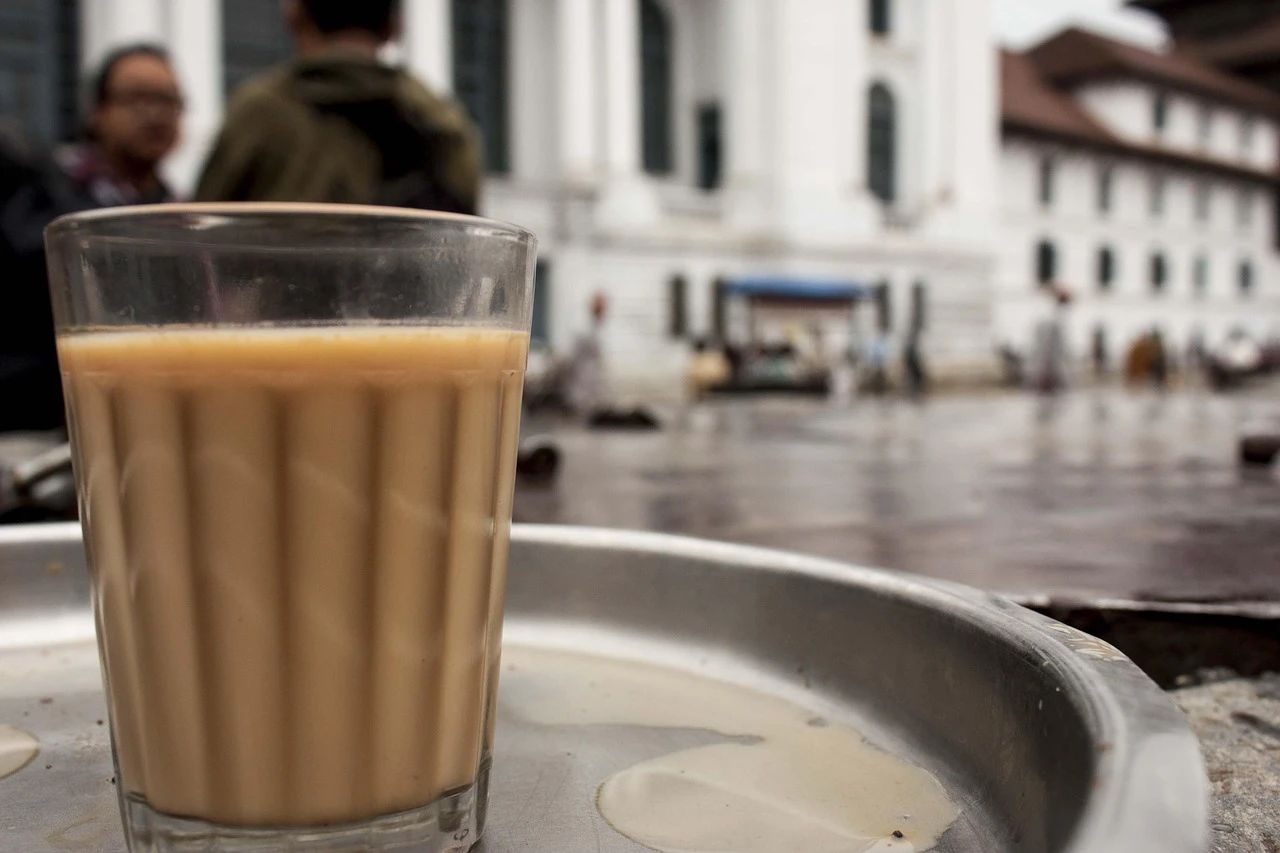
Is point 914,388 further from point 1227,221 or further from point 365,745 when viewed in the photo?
point 1227,221

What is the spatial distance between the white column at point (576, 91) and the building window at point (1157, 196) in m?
16.9

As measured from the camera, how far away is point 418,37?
43.5 ft

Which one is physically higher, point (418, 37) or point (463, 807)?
point (418, 37)

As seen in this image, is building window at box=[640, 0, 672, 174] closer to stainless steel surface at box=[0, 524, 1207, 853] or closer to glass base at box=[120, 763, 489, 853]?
stainless steel surface at box=[0, 524, 1207, 853]

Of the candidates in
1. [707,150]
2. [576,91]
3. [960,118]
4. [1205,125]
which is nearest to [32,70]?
[576,91]

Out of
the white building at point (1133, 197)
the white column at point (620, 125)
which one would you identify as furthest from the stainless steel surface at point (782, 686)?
the white building at point (1133, 197)

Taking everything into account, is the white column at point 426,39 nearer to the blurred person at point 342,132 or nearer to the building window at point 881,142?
the building window at point 881,142

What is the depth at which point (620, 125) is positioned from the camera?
47.8ft

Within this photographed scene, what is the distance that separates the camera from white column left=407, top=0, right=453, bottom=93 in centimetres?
1326

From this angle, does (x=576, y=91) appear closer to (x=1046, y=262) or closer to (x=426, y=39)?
(x=426, y=39)

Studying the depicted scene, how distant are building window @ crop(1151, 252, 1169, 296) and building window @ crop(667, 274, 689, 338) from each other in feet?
53.2

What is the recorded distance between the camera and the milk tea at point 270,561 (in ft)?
1.32

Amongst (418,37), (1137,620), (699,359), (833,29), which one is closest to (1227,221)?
(833,29)

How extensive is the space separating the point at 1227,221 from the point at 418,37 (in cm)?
2280
